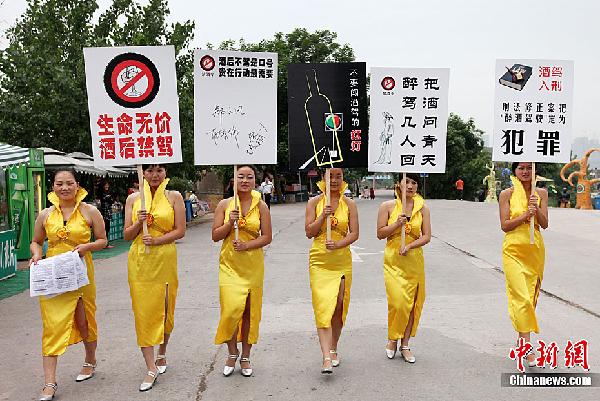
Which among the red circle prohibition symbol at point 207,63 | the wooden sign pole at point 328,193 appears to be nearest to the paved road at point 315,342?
the wooden sign pole at point 328,193

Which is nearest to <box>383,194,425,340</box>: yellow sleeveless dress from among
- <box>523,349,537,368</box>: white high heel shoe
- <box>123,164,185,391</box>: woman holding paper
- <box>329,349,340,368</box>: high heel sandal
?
<box>329,349,340,368</box>: high heel sandal

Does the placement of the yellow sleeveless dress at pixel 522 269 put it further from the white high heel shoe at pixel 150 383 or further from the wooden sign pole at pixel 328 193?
the white high heel shoe at pixel 150 383

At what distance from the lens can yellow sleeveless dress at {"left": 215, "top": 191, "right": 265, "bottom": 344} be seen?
4.76 metres

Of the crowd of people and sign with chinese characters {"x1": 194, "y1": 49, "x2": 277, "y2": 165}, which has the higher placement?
sign with chinese characters {"x1": 194, "y1": 49, "x2": 277, "y2": 165}

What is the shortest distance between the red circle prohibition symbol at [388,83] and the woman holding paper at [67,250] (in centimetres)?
285

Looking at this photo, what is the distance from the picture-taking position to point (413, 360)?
5.14 metres

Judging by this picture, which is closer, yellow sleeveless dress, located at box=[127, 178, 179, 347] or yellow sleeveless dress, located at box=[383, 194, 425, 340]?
yellow sleeveless dress, located at box=[127, 178, 179, 347]

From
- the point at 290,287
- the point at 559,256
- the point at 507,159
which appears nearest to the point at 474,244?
the point at 559,256

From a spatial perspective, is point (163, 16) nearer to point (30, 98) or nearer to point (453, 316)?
point (30, 98)

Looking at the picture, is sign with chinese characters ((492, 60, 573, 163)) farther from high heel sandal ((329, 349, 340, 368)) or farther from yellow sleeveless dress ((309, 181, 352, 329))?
high heel sandal ((329, 349, 340, 368))

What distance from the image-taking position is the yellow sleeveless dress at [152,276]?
15.3ft

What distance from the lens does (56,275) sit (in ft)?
14.6

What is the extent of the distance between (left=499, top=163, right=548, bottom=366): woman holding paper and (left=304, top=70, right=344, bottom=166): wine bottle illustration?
165 cm

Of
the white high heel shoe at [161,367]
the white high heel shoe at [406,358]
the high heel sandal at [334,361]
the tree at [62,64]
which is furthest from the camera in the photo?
the tree at [62,64]
